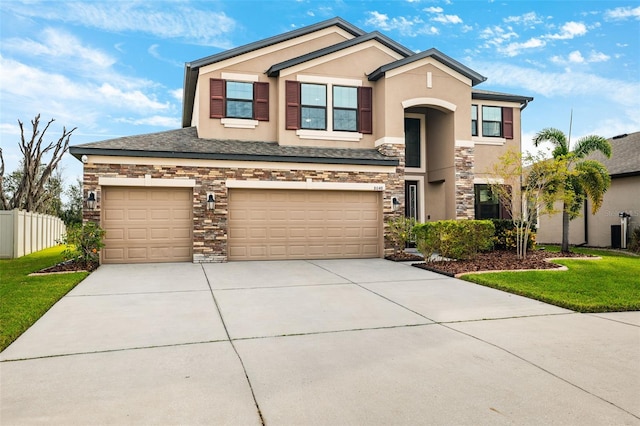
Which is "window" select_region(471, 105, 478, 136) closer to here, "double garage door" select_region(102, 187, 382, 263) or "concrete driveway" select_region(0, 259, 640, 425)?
"double garage door" select_region(102, 187, 382, 263)

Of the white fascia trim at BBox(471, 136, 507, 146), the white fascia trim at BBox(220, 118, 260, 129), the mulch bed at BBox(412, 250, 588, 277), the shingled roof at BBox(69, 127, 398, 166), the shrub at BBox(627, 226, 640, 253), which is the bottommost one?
the mulch bed at BBox(412, 250, 588, 277)

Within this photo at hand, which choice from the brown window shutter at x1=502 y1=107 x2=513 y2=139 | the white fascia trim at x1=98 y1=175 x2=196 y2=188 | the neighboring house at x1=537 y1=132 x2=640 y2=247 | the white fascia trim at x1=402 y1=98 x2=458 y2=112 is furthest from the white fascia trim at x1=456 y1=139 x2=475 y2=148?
the white fascia trim at x1=98 y1=175 x2=196 y2=188

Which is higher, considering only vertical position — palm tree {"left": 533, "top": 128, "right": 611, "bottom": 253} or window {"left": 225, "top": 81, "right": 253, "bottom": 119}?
window {"left": 225, "top": 81, "right": 253, "bottom": 119}

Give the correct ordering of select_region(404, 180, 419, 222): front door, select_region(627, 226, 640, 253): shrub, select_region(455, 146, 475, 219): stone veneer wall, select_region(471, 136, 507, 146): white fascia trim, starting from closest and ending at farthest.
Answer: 1. select_region(455, 146, 475, 219): stone veneer wall
2. select_region(627, 226, 640, 253): shrub
3. select_region(404, 180, 419, 222): front door
4. select_region(471, 136, 507, 146): white fascia trim

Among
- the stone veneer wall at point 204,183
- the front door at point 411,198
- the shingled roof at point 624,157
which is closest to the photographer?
the stone veneer wall at point 204,183

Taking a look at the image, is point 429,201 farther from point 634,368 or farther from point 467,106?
point 634,368

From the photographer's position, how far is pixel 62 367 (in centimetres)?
418

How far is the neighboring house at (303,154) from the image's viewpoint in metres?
12.2

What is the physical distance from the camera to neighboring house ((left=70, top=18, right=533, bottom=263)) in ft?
40.2

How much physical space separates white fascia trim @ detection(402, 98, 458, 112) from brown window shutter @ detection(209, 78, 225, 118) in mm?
6220

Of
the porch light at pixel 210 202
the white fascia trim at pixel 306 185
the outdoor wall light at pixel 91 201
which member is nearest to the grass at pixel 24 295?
the outdoor wall light at pixel 91 201

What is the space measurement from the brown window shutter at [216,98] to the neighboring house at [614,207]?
12661 millimetres

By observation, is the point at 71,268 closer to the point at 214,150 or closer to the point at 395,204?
the point at 214,150

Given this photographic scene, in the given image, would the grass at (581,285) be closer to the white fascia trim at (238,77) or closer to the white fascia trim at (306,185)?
the white fascia trim at (306,185)
